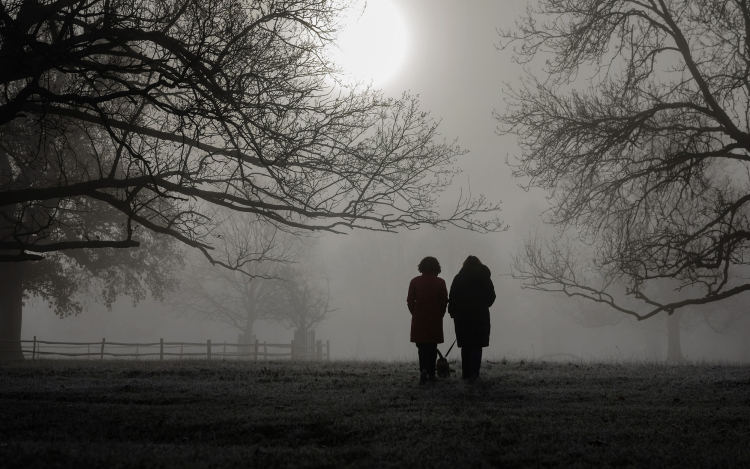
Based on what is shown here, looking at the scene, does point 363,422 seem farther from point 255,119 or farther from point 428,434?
point 255,119

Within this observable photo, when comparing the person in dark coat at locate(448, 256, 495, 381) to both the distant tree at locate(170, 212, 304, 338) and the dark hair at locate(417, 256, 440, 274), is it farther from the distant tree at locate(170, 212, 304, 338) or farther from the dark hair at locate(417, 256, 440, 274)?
the distant tree at locate(170, 212, 304, 338)

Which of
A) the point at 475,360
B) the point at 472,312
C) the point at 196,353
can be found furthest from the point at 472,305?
the point at 196,353

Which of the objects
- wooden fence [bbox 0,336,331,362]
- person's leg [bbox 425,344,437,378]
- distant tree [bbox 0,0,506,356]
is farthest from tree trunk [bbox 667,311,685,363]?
person's leg [bbox 425,344,437,378]

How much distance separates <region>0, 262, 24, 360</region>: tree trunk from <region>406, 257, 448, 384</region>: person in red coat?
16887 mm

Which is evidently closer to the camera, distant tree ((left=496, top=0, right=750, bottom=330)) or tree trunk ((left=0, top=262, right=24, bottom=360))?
distant tree ((left=496, top=0, right=750, bottom=330))

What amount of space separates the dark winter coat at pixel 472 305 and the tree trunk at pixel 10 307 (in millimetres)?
17344

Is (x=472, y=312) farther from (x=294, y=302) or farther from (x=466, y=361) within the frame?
(x=294, y=302)

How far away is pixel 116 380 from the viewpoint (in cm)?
1014

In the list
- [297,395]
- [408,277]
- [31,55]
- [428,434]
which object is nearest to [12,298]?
[31,55]

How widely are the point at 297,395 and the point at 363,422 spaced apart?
2.36m

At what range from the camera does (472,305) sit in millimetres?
9742

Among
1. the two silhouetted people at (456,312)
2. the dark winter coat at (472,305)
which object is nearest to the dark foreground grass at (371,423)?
the two silhouetted people at (456,312)

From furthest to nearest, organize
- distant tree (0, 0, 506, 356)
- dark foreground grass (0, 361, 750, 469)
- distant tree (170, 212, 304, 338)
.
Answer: distant tree (170, 212, 304, 338) → distant tree (0, 0, 506, 356) → dark foreground grass (0, 361, 750, 469)

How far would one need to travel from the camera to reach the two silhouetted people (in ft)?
31.2
